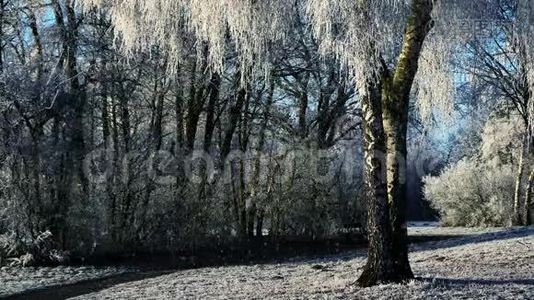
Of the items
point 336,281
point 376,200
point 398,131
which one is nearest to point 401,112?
point 398,131

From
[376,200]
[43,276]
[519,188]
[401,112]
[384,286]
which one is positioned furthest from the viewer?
[519,188]

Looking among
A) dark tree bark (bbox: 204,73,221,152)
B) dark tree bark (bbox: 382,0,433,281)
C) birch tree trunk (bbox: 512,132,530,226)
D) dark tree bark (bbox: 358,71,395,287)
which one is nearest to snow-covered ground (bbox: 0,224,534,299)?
dark tree bark (bbox: 358,71,395,287)

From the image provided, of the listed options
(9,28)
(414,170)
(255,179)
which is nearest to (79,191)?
(9,28)

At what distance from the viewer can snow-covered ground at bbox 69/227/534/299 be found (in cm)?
687

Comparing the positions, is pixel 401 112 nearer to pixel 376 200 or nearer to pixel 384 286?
pixel 376 200

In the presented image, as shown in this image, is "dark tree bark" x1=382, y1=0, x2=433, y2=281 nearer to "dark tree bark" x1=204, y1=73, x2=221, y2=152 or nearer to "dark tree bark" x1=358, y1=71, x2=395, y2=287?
"dark tree bark" x1=358, y1=71, x2=395, y2=287

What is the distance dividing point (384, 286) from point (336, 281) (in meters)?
1.38

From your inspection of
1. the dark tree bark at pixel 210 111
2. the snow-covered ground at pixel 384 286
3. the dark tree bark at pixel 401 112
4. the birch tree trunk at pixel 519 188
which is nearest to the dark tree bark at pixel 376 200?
the dark tree bark at pixel 401 112

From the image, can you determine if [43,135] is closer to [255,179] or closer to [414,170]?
[255,179]

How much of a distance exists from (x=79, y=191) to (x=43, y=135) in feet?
5.30

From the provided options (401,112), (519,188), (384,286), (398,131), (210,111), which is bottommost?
(384,286)

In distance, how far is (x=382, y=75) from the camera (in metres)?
7.73

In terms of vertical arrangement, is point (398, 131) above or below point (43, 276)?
above

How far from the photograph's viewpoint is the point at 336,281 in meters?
8.50
